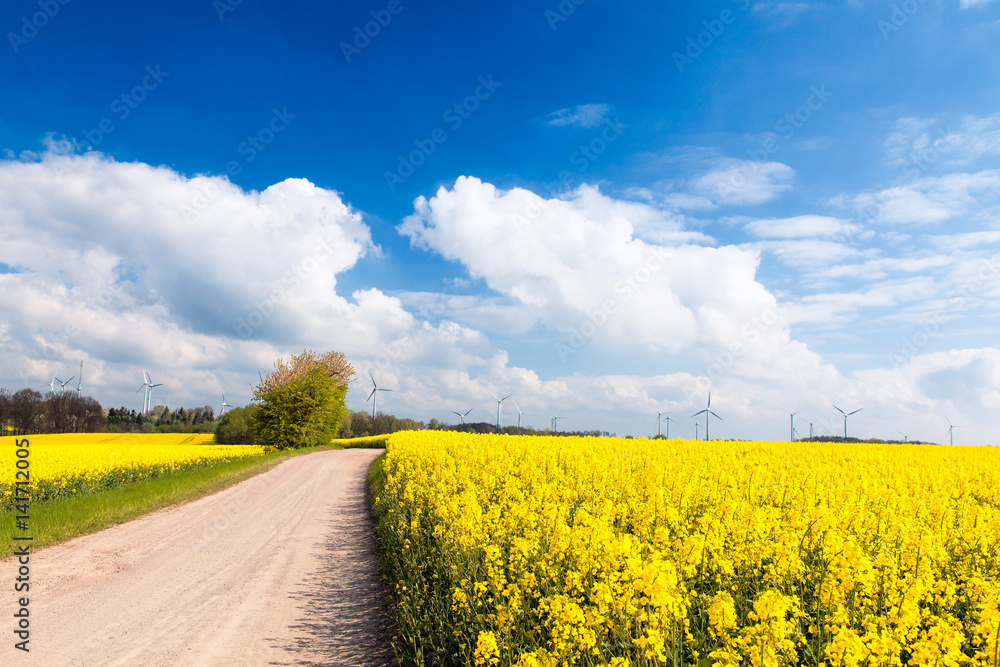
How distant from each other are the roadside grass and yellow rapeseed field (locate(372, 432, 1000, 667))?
22.6ft

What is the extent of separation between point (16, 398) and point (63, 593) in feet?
286

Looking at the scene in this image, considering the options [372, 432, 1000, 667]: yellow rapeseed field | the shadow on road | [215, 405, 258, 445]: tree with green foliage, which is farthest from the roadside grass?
[215, 405, 258, 445]: tree with green foliage

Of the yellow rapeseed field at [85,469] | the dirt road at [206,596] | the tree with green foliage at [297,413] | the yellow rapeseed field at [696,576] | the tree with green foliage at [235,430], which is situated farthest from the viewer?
the tree with green foliage at [235,430]

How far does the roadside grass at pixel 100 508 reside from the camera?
10.2 metres

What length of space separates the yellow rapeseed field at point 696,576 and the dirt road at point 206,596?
2.71 feet

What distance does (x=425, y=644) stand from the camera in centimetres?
554

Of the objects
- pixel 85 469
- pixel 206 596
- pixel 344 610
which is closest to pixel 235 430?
pixel 85 469

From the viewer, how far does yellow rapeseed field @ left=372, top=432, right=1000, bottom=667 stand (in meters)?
3.00

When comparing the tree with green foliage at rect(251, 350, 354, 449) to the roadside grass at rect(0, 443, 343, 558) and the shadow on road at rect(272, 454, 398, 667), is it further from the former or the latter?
the shadow on road at rect(272, 454, 398, 667)

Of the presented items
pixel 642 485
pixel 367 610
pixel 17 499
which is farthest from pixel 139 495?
pixel 642 485

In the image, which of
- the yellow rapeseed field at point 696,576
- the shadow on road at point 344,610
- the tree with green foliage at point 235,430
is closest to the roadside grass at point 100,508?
the shadow on road at point 344,610

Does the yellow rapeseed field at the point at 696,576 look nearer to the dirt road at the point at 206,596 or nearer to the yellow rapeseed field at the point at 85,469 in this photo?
the dirt road at the point at 206,596

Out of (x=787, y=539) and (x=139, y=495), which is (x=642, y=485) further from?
(x=139, y=495)

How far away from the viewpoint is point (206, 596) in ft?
24.4
